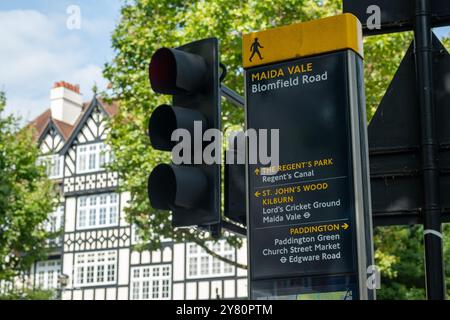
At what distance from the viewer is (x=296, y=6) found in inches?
1201

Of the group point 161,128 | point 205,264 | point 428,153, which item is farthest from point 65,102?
point 428,153

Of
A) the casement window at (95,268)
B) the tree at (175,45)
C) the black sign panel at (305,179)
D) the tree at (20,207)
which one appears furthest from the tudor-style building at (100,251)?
the black sign panel at (305,179)

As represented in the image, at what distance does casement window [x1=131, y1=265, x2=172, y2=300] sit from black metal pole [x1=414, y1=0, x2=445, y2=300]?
42.4m

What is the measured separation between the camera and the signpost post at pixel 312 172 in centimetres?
447

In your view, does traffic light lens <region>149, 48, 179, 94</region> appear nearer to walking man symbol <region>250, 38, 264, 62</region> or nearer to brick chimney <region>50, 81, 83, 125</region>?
walking man symbol <region>250, 38, 264, 62</region>

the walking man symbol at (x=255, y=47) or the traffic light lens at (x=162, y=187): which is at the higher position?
the walking man symbol at (x=255, y=47)

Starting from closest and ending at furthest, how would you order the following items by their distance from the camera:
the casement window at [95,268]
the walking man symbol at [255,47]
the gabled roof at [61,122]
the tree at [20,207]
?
the walking man symbol at [255,47]
the tree at [20,207]
the casement window at [95,268]
the gabled roof at [61,122]

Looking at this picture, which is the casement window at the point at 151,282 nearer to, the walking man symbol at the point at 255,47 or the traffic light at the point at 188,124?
the traffic light at the point at 188,124

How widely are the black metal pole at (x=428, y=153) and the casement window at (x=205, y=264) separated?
40333mm

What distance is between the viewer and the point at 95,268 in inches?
1939

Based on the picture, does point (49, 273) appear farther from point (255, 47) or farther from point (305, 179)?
point (305, 179)

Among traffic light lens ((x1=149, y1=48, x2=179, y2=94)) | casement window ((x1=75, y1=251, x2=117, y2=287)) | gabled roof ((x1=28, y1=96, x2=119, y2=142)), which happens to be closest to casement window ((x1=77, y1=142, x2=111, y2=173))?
gabled roof ((x1=28, y1=96, x2=119, y2=142))
